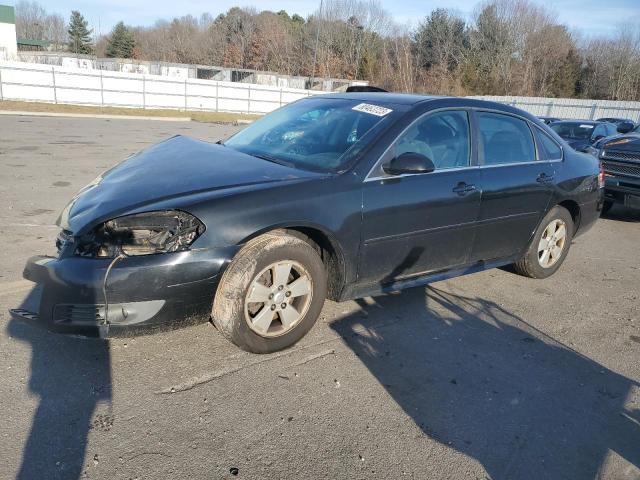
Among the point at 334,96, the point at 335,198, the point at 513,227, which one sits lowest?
the point at 513,227

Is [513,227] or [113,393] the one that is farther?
[513,227]

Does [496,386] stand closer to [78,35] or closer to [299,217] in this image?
[299,217]

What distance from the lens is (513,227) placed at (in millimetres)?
4457

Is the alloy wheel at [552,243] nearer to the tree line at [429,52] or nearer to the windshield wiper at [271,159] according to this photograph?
the windshield wiper at [271,159]

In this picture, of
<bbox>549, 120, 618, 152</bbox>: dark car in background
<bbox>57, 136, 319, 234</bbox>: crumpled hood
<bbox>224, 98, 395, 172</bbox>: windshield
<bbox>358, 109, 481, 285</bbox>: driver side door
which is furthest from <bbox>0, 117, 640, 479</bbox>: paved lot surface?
Answer: <bbox>549, 120, 618, 152</bbox>: dark car in background

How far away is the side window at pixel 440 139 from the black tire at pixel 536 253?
4.31 ft

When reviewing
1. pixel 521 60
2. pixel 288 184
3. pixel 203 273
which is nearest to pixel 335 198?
pixel 288 184

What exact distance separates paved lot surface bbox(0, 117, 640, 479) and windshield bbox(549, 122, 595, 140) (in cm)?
951

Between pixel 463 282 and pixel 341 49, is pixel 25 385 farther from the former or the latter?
pixel 341 49

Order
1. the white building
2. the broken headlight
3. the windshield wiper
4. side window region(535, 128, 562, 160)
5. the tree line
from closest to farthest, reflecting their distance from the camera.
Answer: the broken headlight → the windshield wiper → side window region(535, 128, 562, 160) → the tree line → the white building

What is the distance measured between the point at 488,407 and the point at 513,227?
2039mm

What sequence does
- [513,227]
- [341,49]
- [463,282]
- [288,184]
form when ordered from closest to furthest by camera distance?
[288,184]
[513,227]
[463,282]
[341,49]

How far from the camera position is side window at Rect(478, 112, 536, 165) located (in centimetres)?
423

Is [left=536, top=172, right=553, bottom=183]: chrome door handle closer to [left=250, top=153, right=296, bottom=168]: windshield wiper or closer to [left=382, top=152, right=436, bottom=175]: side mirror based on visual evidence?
[left=382, top=152, right=436, bottom=175]: side mirror
